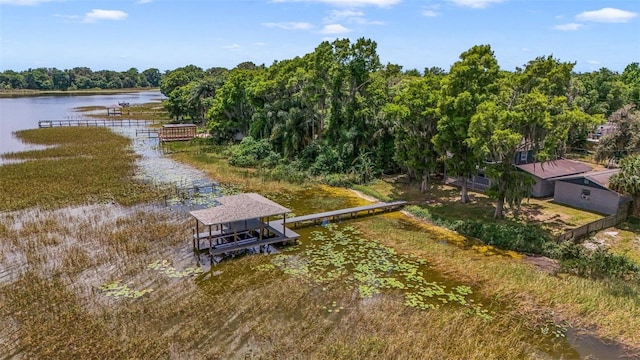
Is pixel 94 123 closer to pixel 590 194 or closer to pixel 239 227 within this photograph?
pixel 239 227

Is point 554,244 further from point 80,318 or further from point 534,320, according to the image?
point 80,318

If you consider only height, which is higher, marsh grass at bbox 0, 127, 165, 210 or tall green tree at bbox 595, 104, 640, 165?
tall green tree at bbox 595, 104, 640, 165

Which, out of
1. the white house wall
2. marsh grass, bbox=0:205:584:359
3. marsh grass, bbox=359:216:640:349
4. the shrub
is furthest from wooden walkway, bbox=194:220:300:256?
the shrub

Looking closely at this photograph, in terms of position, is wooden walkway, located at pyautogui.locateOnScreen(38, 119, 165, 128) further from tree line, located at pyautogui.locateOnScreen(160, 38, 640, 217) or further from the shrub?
the shrub

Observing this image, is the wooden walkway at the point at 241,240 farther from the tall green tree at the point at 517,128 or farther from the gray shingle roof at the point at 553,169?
the gray shingle roof at the point at 553,169

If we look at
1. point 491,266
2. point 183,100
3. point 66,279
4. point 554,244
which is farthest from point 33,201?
point 183,100

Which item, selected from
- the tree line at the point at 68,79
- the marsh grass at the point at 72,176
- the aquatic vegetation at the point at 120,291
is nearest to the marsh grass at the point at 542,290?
the aquatic vegetation at the point at 120,291

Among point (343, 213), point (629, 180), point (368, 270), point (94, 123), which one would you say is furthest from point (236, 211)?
point (94, 123)
